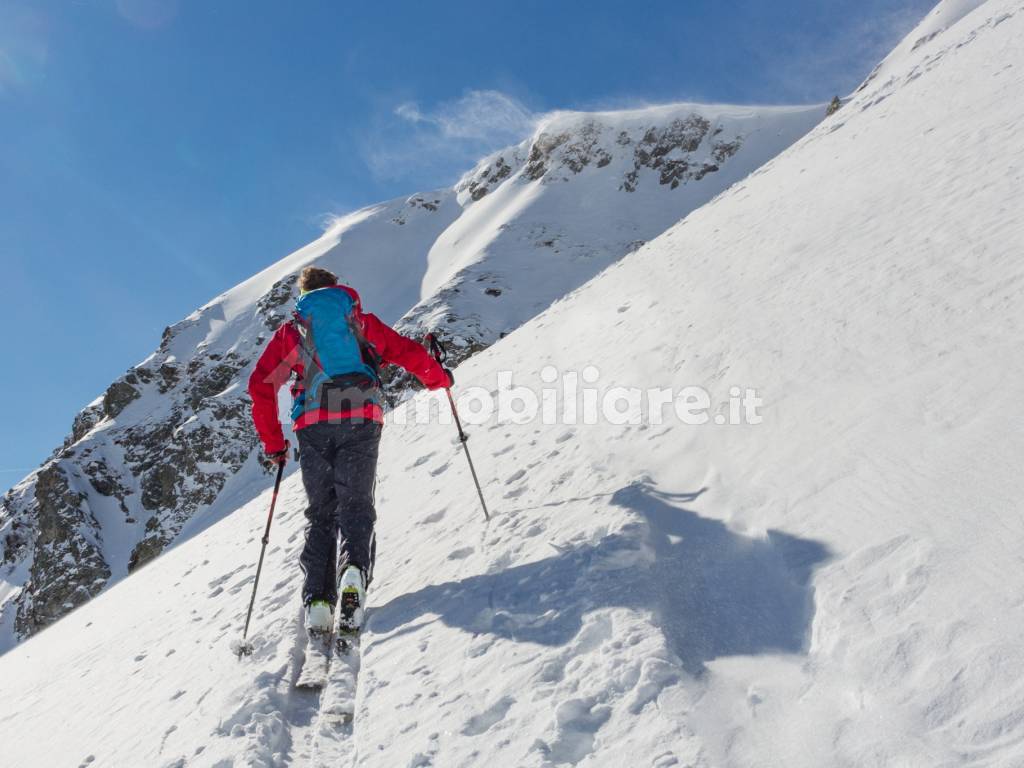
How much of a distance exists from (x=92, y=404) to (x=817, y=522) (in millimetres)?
110068

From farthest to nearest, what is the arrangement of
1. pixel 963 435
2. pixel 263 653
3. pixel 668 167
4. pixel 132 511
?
pixel 668 167 → pixel 132 511 → pixel 263 653 → pixel 963 435

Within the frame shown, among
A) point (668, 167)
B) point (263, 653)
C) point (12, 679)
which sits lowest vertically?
point (263, 653)

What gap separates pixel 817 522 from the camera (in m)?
3.49

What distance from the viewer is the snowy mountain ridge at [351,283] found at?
6259 cm

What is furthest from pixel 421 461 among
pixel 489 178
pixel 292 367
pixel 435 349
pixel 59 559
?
pixel 489 178

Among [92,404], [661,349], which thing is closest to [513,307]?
[661,349]

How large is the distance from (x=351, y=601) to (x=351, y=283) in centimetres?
7211

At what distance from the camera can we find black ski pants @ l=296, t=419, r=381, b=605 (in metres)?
4.64

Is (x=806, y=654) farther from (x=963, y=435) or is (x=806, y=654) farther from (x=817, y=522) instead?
(x=963, y=435)

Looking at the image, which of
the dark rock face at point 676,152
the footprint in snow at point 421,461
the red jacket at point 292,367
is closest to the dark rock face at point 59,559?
the footprint in snow at point 421,461

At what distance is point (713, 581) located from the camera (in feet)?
11.5

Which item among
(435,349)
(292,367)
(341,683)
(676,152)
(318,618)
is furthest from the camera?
(676,152)

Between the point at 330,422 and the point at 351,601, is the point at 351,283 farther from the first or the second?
the point at 351,601

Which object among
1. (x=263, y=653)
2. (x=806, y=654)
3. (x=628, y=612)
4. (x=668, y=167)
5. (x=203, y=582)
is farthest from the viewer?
(x=668, y=167)
